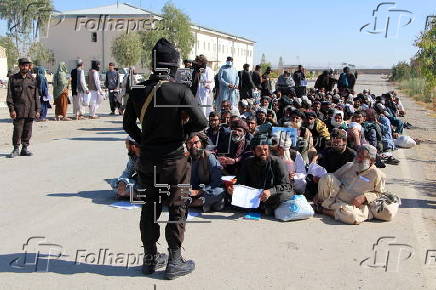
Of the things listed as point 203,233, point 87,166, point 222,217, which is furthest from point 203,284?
point 87,166

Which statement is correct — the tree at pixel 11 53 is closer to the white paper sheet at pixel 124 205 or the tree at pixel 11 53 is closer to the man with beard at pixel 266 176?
the white paper sheet at pixel 124 205

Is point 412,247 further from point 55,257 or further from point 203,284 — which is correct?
point 55,257

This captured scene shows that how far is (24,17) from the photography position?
4928 cm

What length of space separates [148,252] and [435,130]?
533 inches

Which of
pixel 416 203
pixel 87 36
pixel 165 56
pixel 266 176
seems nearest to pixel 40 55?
pixel 87 36

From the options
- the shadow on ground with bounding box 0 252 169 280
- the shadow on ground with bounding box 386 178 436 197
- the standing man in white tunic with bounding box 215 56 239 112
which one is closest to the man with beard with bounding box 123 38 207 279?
the shadow on ground with bounding box 0 252 169 280

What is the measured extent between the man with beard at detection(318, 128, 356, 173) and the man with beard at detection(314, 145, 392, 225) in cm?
54

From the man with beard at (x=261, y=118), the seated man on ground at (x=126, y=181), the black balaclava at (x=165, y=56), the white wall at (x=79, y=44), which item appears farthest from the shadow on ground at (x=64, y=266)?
the white wall at (x=79, y=44)

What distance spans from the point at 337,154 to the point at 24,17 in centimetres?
4881

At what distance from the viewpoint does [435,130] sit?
51.1 feet

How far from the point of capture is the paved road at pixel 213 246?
424 centimetres

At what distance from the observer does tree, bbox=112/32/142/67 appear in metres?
→ 43.5

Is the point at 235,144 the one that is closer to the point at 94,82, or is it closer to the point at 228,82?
the point at 228,82

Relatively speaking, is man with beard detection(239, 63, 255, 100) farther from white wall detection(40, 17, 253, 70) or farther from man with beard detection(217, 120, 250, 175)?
white wall detection(40, 17, 253, 70)
